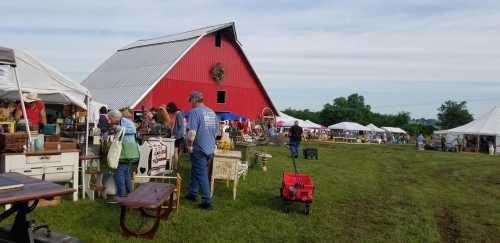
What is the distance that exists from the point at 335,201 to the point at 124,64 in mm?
25600

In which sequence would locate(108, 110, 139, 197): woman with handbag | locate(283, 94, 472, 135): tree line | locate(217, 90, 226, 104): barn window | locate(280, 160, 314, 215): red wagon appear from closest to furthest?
locate(108, 110, 139, 197): woman with handbag → locate(280, 160, 314, 215): red wagon → locate(217, 90, 226, 104): barn window → locate(283, 94, 472, 135): tree line

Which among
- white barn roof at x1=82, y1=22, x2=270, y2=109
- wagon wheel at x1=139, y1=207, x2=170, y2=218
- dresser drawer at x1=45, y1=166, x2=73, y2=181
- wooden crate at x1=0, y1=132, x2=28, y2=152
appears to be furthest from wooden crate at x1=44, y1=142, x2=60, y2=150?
white barn roof at x1=82, y1=22, x2=270, y2=109

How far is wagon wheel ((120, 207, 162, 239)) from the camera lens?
536 cm

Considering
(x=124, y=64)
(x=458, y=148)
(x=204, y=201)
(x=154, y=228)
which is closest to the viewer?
(x=154, y=228)

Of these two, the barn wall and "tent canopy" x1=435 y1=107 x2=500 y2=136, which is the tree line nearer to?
"tent canopy" x1=435 y1=107 x2=500 y2=136


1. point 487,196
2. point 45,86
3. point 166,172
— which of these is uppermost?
point 45,86

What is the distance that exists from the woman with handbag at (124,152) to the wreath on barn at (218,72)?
70.3 feet

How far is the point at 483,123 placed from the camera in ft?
126

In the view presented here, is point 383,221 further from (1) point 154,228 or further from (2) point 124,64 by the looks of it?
(2) point 124,64

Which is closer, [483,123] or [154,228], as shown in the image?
[154,228]

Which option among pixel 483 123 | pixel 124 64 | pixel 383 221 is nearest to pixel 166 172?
pixel 383 221

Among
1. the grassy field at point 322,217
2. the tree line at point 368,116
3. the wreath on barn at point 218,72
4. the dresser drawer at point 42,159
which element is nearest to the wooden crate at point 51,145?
the dresser drawer at point 42,159

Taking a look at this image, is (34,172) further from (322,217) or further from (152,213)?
(322,217)

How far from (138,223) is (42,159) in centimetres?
190
